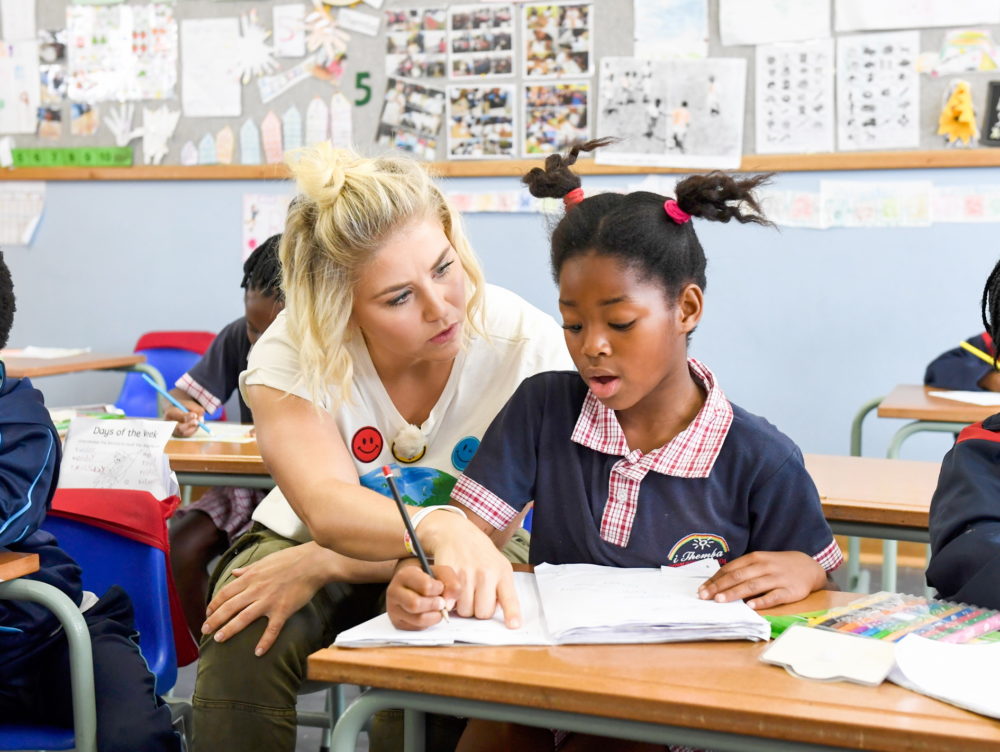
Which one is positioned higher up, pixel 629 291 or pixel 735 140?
pixel 735 140

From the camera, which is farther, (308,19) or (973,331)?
(308,19)

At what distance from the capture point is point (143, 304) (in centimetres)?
439

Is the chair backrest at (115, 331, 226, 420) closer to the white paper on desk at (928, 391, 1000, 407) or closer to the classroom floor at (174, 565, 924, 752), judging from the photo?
the classroom floor at (174, 565, 924, 752)

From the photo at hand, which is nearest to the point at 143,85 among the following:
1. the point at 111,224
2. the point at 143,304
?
the point at 111,224

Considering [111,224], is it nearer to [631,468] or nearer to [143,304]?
[143,304]

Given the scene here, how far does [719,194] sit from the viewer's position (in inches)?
56.6

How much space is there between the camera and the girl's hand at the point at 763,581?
3.65 ft

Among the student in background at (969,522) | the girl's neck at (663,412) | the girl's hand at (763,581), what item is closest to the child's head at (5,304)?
the girl's neck at (663,412)

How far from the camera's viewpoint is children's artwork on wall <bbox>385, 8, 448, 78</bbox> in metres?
3.95

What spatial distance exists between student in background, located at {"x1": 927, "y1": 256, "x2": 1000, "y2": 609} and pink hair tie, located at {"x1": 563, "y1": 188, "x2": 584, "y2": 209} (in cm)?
60

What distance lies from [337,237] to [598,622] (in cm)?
76

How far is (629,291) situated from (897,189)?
98.6 inches

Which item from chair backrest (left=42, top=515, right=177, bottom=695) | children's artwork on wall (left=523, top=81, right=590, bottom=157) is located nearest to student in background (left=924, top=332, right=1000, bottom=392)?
children's artwork on wall (left=523, top=81, right=590, bottom=157)

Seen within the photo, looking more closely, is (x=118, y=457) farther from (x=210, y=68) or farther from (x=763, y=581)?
(x=210, y=68)
